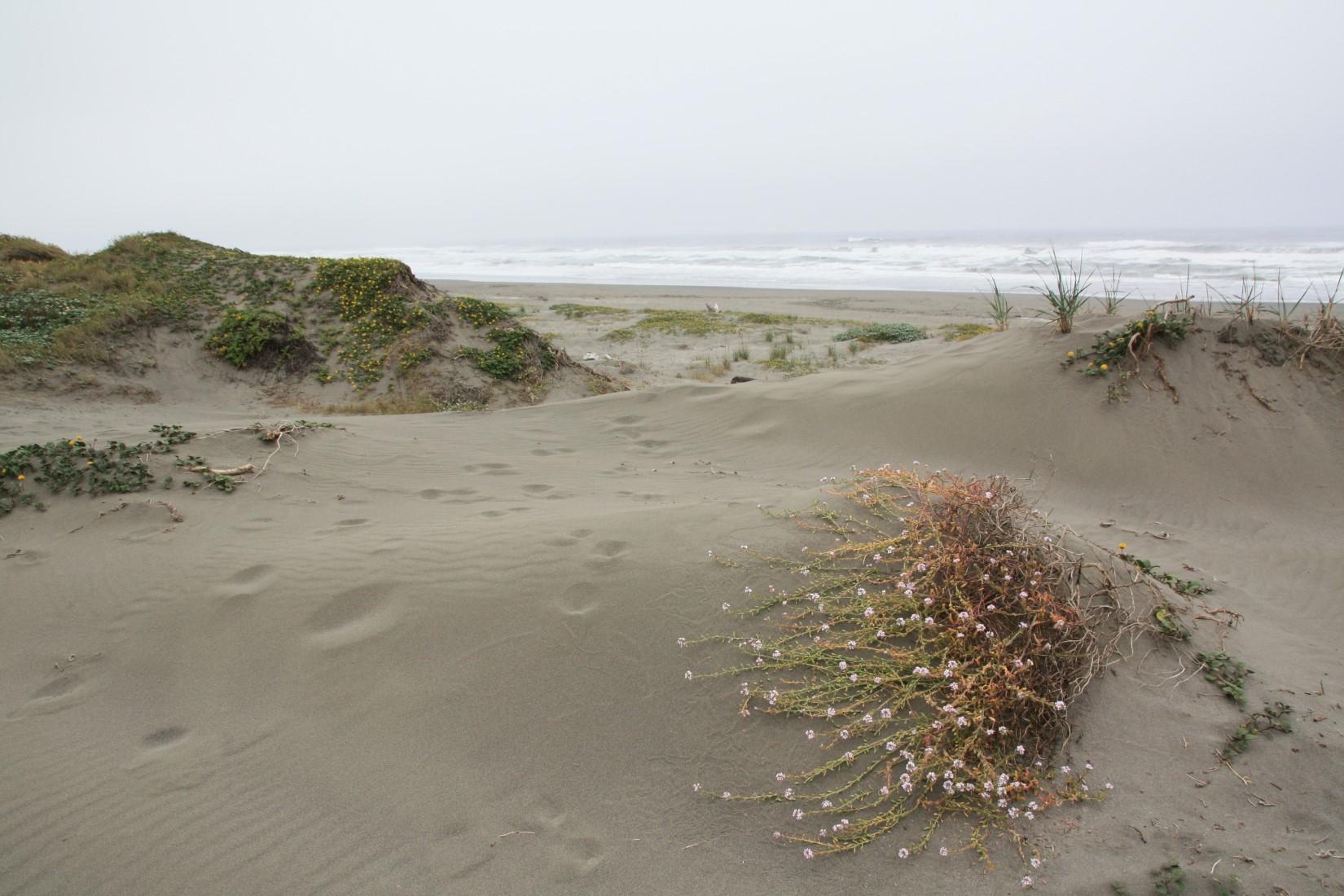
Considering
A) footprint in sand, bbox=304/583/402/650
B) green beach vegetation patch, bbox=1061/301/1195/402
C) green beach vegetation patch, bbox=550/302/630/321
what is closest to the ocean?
green beach vegetation patch, bbox=550/302/630/321

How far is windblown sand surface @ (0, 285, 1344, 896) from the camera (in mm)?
2391

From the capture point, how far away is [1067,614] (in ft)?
9.95

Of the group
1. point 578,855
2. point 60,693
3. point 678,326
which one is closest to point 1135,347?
point 578,855

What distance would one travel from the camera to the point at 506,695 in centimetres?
307

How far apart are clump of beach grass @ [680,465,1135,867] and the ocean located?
→ 15.8 metres

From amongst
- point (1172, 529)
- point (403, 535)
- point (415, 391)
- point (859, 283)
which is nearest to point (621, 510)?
point (403, 535)

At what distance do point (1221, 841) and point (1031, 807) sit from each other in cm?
56

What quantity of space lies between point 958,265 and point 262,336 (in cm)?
3021

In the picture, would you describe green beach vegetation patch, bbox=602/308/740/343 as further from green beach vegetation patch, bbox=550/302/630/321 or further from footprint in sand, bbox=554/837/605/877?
footprint in sand, bbox=554/837/605/877

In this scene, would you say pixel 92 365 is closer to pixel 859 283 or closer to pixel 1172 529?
pixel 1172 529

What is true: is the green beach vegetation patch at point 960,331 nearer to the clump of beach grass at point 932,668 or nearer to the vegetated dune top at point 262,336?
the vegetated dune top at point 262,336

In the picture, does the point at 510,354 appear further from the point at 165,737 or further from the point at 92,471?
the point at 165,737

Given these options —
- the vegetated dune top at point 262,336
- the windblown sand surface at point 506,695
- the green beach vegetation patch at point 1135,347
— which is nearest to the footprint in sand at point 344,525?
the windblown sand surface at point 506,695

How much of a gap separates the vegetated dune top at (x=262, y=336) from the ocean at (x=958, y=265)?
1414 centimetres
